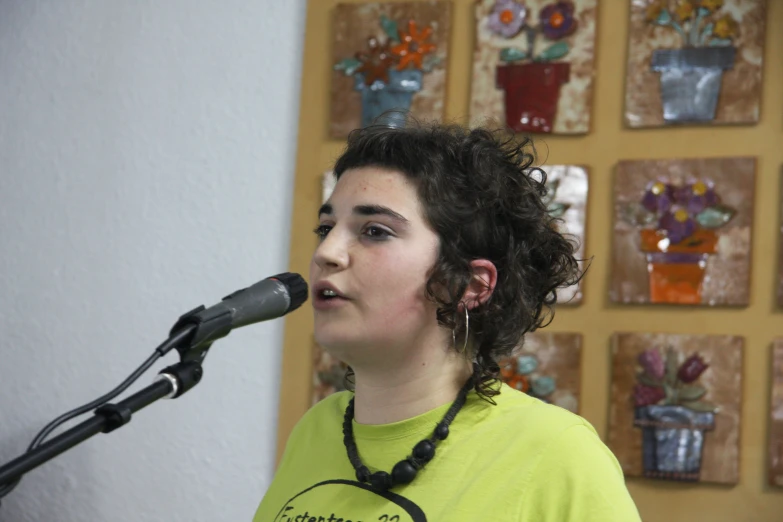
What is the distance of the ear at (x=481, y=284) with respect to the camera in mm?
1270

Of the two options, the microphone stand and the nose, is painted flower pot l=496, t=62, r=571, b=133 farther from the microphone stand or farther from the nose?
the microphone stand

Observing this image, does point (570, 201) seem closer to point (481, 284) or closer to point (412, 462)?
point (481, 284)

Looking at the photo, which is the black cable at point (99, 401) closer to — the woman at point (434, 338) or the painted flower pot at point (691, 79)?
the woman at point (434, 338)

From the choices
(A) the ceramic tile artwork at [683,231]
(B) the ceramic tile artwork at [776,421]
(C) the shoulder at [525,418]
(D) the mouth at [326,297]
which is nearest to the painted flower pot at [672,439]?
(B) the ceramic tile artwork at [776,421]

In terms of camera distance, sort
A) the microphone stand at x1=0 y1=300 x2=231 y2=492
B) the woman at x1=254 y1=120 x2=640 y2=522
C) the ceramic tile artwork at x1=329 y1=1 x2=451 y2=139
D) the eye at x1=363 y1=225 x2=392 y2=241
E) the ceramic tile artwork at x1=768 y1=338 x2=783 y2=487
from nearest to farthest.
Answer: the microphone stand at x1=0 y1=300 x2=231 y2=492 < the woman at x1=254 y1=120 x2=640 y2=522 < the eye at x1=363 y1=225 x2=392 y2=241 < the ceramic tile artwork at x1=768 y1=338 x2=783 y2=487 < the ceramic tile artwork at x1=329 y1=1 x2=451 y2=139

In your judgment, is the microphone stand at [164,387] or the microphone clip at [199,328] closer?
the microphone stand at [164,387]

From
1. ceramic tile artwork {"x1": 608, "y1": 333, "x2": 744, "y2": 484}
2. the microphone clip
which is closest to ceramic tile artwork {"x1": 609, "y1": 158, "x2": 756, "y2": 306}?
ceramic tile artwork {"x1": 608, "y1": 333, "x2": 744, "y2": 484}

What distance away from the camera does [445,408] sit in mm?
1226

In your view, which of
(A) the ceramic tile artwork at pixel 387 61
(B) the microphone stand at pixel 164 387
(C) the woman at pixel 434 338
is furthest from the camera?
(A) the ceramic tile artwork at pixel 387 61

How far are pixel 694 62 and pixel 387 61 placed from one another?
2.42ft

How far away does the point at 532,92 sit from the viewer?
2139mm

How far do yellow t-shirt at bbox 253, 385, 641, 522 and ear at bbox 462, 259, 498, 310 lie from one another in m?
0.13

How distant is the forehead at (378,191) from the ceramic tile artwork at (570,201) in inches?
34.6

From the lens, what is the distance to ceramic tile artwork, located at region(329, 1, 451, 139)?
2.23 metres
